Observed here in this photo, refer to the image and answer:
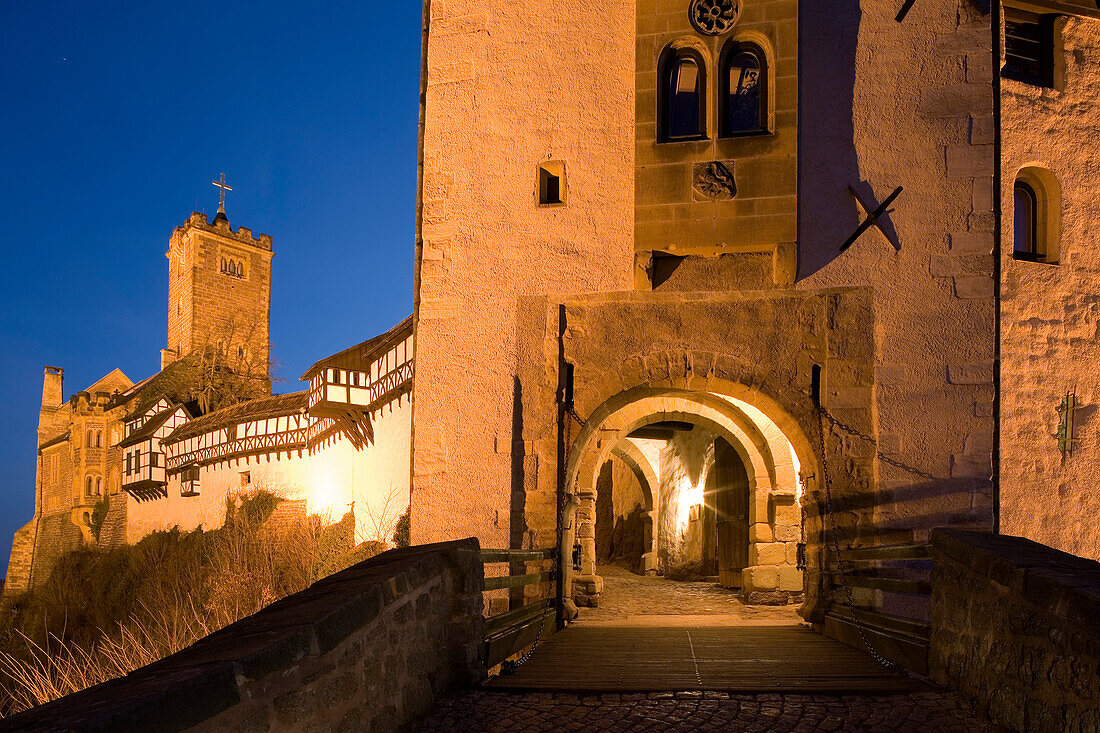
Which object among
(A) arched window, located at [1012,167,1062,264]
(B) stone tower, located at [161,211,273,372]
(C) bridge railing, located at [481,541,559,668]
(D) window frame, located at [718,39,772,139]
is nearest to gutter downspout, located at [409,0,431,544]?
(C) bridge railing, located at [481,541,559,668]

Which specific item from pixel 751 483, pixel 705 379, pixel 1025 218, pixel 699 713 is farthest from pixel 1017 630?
pixel 751 483

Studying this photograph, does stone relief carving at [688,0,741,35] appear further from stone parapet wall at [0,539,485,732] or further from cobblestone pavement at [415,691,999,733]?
cobblestone pavement at [415,691,999,733]

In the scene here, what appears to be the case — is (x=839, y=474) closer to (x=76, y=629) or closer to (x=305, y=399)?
(x=305, y=399)

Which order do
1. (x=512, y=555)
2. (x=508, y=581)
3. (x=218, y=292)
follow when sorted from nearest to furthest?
(x=508, y=581)
(x=512, y=555)
(x=218, y=292)

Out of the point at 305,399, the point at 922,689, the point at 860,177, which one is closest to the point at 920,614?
the point at 922,689

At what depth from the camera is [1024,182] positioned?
9.09m

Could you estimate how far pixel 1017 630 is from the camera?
10.9ft

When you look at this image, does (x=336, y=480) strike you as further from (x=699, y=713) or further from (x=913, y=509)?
(x=699, y=713)

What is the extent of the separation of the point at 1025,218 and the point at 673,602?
5.87 meters

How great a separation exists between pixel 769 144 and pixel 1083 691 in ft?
17.0

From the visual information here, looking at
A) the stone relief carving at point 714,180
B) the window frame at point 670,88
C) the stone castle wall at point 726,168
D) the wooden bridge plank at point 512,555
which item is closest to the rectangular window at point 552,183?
the stone castle wall at point 726,168

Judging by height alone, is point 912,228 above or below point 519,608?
above

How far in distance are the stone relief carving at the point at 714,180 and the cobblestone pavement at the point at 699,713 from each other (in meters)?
4.34

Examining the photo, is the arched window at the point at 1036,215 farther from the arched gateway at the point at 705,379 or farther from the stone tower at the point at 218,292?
the stone tower at the point at 218,292
